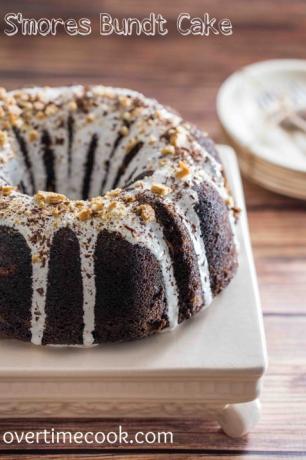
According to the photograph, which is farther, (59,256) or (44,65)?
(44,65)

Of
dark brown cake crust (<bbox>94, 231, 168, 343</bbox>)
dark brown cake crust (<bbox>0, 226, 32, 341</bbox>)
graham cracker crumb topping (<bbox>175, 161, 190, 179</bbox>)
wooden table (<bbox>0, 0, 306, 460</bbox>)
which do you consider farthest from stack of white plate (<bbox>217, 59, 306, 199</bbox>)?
dark brown cake crust (<bbox>0, 226, 32, 341</bbox>)

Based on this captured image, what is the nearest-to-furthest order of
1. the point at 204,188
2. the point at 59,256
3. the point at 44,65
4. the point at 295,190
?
the point at 59,256 < the point at 204,188 < the point at 295,190 < the point at 44,65

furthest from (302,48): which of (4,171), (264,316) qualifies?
(4,171)

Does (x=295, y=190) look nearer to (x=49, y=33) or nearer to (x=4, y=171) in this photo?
(x=4, y=171)

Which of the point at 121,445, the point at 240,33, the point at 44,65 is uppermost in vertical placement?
the point at 240,33

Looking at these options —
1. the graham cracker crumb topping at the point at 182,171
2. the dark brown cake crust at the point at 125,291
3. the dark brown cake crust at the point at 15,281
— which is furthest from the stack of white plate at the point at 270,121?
the dark brown cake crust at the point at 15,281

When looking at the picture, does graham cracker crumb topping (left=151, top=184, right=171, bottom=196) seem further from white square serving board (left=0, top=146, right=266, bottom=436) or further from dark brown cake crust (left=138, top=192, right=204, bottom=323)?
white square serving board (left=0, top=146, right=266, bottom=436)
